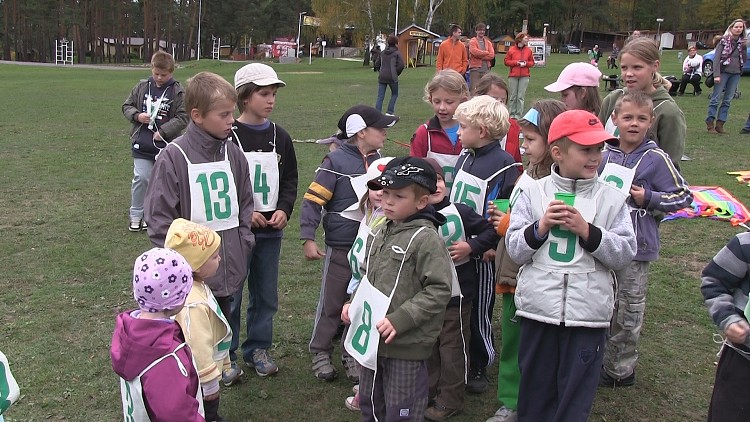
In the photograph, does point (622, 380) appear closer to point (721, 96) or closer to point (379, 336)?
point (379, 336)

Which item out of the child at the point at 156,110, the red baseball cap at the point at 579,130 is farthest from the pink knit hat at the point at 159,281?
the child at the point at 156,110

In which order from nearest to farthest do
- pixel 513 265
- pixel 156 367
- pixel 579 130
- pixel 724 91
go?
pixel 156 367 < pixel 579 130 < pixel 513 265 < pixel 724 91

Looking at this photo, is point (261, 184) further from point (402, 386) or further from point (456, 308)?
point (402, 386)

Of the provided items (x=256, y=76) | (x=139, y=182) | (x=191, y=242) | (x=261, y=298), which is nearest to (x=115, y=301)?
(x=261, y=298)

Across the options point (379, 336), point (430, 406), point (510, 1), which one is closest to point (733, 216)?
point (430, 406)

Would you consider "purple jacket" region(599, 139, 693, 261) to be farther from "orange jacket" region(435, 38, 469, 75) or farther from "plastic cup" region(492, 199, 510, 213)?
"orange jacket" region(435, 38, 469, 75)

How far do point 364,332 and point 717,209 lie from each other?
6084 millimetres

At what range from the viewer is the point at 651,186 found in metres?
3.83

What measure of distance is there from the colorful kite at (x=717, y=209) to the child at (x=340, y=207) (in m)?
4.76

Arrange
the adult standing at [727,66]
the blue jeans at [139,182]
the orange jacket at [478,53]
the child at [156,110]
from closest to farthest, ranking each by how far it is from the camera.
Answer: the child at [156,110] → the blue jeans at [139,182] → the adult standing at [727,66] → the orange jacket at [478,53]

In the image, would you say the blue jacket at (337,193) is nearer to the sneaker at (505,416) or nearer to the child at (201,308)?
the child at (201,308)

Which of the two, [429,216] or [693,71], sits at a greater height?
[693,71]

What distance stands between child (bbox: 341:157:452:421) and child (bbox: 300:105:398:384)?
0.94 metres

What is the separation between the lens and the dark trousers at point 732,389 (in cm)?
263
